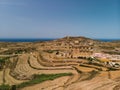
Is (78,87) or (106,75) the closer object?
(78,87)

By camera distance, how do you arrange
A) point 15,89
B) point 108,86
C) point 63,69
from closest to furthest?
1. point 108,86
2. point 15,89
3. point 63,69

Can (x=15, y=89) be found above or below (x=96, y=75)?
below

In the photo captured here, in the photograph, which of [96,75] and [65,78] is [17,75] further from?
[96,75]

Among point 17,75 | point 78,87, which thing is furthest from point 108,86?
point 17,75

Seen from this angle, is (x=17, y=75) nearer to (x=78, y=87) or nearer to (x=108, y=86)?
(x=78, y=87)

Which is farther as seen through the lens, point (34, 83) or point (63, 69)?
point (63, 69)

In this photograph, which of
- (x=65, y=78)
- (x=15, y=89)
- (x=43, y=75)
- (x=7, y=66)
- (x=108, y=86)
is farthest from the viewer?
(x=7, y=66)

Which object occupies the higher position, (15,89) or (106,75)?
(106,75)

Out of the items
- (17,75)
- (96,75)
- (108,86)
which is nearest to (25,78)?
(17,75)

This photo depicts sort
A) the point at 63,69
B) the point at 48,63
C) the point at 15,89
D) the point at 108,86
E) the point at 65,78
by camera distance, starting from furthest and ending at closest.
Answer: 1. the point at 48,63
2. the point at 63,69
3. the point at 65,78
4. the point at 15,89
5. the point at 108,86
